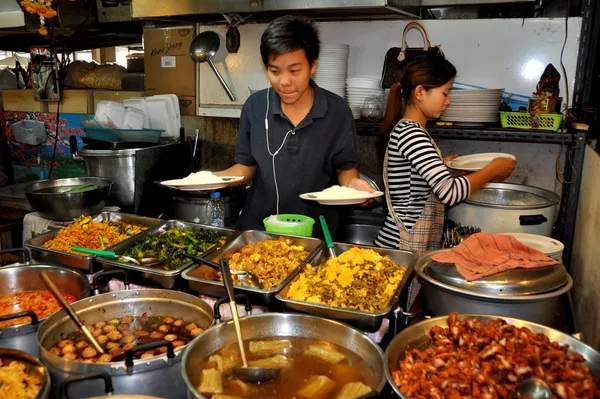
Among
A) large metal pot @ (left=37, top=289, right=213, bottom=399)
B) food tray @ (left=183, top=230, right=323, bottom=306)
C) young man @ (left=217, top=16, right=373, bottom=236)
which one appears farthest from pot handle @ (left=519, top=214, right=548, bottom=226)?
large metal pot @ (left=37, top=289, right=213, bottom=399)

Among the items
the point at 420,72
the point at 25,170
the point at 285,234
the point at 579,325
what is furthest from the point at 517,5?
the point at 25,170

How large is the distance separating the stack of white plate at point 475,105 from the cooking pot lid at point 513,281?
175 cm

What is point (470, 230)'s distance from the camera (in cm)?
260

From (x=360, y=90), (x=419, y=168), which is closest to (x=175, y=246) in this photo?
(x=419, y=168)

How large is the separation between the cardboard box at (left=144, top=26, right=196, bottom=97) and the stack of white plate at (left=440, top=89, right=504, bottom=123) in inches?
99.5

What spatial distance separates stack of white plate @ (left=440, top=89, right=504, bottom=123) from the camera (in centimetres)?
315

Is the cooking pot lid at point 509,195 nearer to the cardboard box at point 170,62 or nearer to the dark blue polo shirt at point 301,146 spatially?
the dark blue polo shirt at point 301,146

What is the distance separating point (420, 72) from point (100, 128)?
2.56 metres

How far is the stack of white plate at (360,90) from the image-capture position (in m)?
3.50

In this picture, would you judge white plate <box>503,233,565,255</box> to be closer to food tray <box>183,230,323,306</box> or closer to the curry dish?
food tray <box>183,230,323,306</box>

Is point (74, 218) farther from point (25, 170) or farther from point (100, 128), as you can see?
point (25, 170)

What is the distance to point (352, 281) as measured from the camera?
1814mm

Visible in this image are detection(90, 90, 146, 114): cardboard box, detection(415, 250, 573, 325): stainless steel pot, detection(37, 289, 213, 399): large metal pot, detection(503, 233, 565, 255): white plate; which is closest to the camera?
detection(37, 289, 213, 399): large metal pot

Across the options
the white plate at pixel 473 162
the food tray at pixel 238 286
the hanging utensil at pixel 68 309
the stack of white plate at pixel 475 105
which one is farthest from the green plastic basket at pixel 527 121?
the hanging utensil at pixel 68 309
